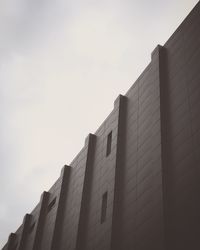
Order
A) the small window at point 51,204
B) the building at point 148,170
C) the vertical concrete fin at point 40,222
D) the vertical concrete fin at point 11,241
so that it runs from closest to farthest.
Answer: the building at point 148,170 → the vertical concrete fin at point 40,222 → the small window at point 51,204 → the vertical concrete fin at point 11,241

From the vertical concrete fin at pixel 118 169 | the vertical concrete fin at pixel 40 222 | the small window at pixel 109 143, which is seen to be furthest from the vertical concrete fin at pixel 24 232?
the vertical concrete fin at pixel 118 169

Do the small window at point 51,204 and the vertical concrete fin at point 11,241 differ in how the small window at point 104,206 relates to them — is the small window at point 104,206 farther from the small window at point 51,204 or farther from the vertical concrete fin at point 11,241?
the vertical concrete fin at point 11,241

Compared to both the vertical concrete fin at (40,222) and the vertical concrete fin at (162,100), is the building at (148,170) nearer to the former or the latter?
the vertical concrete fin at (162,100)

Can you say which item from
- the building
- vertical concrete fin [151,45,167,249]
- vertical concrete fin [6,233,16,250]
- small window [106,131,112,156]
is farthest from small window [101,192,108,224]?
vertical concrete fin [6,233,16,250]

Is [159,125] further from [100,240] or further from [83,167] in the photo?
[83,167]

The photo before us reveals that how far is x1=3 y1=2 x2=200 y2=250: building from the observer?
1462cm

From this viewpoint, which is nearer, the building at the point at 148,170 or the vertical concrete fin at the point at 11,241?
the building at the point at 148,170

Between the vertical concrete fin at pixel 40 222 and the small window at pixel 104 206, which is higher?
the vertical concrete fin at pixel 40 222

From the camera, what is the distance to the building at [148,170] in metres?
14.6

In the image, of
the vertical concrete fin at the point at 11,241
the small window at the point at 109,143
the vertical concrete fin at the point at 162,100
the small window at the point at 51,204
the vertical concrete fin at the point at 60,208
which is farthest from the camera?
the vertical concrete fin at the point at 11,241

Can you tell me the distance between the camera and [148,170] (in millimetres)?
17484

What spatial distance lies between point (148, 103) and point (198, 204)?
7.98 meters

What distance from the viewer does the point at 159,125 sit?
1780cm

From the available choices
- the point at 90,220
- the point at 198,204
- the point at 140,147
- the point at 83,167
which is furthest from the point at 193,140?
the point at 83,167
